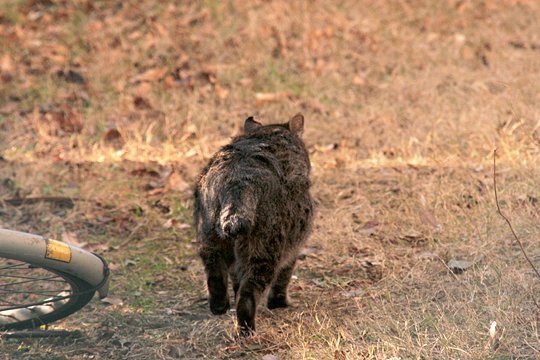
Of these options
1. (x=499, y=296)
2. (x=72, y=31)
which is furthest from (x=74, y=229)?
(x=72, y=31)

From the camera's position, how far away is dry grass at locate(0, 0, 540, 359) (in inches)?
183

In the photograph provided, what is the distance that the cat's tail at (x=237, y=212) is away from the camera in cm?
407

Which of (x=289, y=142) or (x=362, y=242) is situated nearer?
(x=289, y=142)

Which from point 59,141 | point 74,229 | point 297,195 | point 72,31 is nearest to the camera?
point 297,195

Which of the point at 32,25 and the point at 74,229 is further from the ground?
the point at 32,25

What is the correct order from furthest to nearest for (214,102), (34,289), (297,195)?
(214,102), (34,289), (297,195)

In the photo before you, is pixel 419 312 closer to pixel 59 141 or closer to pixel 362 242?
pixel 362 242

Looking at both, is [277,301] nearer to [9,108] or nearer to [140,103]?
[140,103]

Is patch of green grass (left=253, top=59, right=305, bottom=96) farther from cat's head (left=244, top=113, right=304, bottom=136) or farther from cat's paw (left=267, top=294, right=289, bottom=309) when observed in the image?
cat's paw (left=267, top=294, right=289, bottom=309)

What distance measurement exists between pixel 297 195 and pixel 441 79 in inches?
226

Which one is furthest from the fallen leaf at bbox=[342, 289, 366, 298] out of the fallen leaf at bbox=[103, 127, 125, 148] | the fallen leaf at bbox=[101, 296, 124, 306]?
the fallen leaf at bbox=[103, 127, 125, 148]

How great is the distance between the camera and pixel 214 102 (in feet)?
31.0

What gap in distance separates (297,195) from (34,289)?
2.11 m

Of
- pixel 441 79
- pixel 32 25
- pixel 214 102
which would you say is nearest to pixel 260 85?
pixel 214 102
